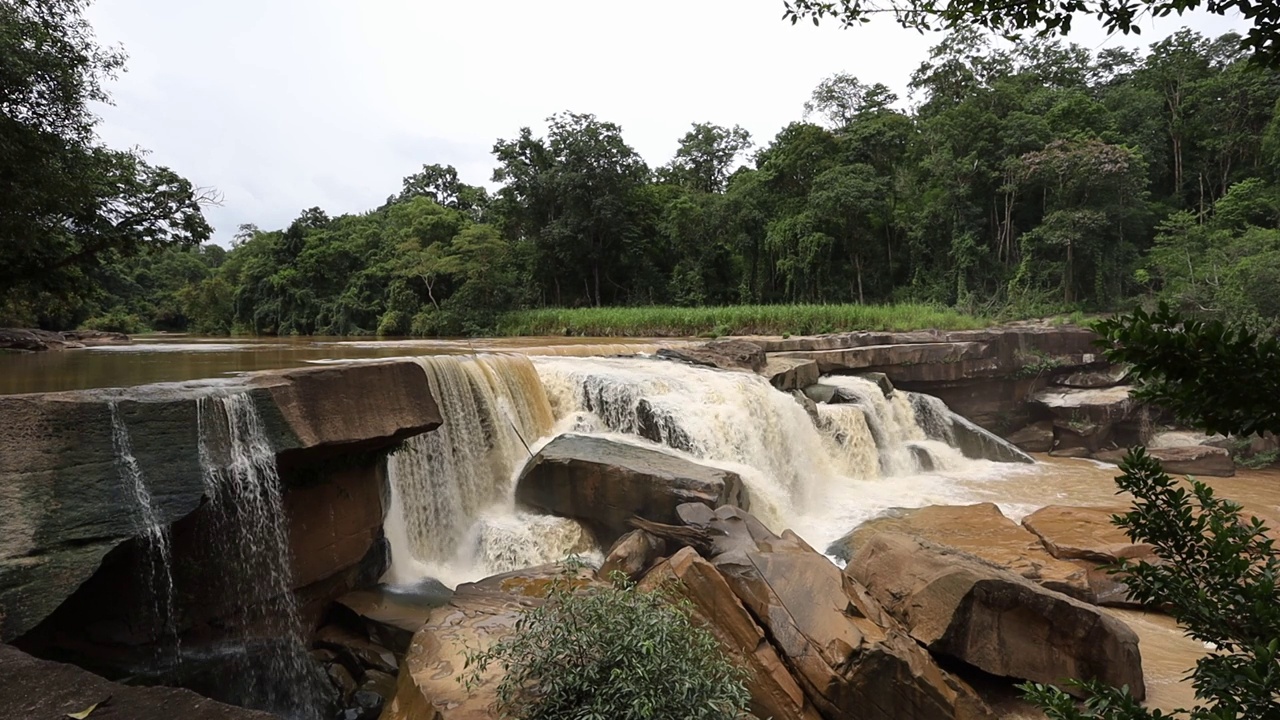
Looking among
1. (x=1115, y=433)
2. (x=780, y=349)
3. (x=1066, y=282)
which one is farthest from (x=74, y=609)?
(x=1066, y=282)

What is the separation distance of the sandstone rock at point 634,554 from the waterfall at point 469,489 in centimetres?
133

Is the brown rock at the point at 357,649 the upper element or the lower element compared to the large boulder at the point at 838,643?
lower

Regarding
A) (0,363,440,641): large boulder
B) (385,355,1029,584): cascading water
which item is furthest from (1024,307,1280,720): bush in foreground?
(385,355,1029,584): cascading water

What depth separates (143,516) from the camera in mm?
4254

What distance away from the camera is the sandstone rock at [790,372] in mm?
12219

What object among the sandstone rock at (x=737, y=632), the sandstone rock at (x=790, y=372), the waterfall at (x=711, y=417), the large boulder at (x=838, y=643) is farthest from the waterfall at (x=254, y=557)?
the sandstone rock at (x=790, y=372)

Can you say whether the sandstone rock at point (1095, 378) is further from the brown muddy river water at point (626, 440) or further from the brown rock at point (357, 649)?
the brown rock at point (357, 649)

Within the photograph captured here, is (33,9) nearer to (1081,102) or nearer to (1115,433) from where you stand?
(1115,433)

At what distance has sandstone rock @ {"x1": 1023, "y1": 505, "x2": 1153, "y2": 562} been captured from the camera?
654 centimetres

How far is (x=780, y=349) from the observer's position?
14977mm

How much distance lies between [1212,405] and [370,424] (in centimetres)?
555

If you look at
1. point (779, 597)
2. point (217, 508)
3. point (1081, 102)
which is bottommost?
point (779, 597)

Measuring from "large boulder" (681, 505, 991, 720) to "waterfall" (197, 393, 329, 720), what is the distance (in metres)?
3.39

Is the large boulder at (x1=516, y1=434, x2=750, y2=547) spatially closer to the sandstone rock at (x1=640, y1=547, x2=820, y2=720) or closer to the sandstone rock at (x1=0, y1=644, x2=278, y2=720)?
the sandstone rock at (x1=640, y1=547, x2=820, y2=720)
